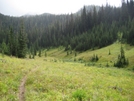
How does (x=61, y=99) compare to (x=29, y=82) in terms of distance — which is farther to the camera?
(x=29, y=82)

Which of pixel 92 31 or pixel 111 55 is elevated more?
pixel 92 31

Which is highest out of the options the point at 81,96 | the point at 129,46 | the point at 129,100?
the point at 129,46

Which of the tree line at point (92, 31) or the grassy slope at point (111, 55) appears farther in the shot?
the tree line at point (92, 31)

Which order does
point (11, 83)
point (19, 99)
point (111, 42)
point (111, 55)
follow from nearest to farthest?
1. point (19, 99)
2. point (11, 83)
3. point (111, 55)
4. point (111, 42)

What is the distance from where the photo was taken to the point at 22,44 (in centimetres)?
7675

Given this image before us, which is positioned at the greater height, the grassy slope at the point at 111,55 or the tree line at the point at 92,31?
the tree line at the point at 92,31

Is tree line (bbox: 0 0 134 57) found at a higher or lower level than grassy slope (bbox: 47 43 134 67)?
higher

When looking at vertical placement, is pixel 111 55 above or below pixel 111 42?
below

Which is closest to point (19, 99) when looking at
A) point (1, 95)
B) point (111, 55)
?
point (1, 95)

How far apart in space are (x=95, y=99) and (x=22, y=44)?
2494 inches

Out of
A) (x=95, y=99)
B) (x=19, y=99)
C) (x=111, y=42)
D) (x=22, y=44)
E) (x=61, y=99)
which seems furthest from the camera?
(x=111, y=42)

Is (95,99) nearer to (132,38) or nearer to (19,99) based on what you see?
(19,99)

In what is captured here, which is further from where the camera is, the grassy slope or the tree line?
the tree line

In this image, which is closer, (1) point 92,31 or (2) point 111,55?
(2) point 111,55
